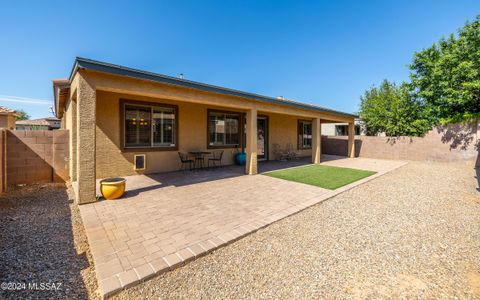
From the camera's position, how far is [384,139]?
14156 mm

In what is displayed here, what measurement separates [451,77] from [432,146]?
434cm

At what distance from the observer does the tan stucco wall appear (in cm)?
676

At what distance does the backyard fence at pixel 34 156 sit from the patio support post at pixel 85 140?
10.5ft

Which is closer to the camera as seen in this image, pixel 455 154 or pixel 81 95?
pixel 81 95

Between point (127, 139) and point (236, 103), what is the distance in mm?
4026

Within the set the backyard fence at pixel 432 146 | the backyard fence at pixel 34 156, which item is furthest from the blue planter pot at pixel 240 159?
the backyard fence at pixel 432 146

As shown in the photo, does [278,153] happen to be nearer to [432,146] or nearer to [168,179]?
[168,179]

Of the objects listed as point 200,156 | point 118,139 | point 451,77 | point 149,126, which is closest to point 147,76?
point 149,126

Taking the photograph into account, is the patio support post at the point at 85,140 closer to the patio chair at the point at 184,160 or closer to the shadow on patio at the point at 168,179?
the shadow on patio at the point at 168,179

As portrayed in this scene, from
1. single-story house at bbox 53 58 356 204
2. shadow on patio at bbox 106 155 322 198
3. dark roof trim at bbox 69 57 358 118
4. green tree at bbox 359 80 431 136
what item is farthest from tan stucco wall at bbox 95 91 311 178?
green tree at bbox 359 80 431 136

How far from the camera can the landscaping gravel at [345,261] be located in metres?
2.13

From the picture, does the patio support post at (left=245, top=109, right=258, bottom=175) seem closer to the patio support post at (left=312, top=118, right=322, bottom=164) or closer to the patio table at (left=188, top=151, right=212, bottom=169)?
the patio table at (left=188, top=151, right=212, bottom=169)

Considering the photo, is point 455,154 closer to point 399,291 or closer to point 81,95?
point 399,291

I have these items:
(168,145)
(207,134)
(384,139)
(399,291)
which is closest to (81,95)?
(168,145)
